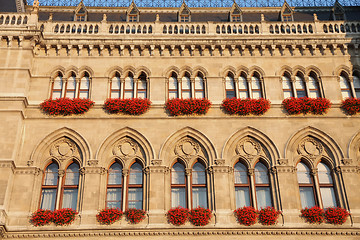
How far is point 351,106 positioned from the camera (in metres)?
22.1

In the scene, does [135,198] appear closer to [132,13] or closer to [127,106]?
[127,106]

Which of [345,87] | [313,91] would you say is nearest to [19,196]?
[313,91]

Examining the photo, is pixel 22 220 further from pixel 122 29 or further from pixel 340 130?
pixel 340 130

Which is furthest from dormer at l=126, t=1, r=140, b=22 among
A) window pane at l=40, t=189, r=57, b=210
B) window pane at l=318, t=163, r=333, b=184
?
window pane at l=318, t=163, r=333, b=184

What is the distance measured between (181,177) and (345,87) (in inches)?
343

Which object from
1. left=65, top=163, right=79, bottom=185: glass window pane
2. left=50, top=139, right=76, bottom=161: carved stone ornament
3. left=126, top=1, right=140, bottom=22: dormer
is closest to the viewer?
left=65, top=163, right=79, bottom=185: glass window pane

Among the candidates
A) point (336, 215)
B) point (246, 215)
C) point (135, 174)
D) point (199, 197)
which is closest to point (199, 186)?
point (199, 197)

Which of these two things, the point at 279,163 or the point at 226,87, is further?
the point at 226,87

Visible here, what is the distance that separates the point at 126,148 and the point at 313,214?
26.1 ft

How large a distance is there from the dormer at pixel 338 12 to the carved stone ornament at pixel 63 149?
49.6ft

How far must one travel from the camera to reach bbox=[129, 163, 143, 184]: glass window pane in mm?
20938

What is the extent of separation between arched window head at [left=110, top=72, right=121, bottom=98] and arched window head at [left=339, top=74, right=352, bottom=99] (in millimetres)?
10089

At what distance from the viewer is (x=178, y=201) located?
20.6 m

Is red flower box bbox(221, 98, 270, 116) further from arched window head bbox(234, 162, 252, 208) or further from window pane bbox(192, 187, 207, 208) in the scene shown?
window pane bbox(192, 187, 207, 208)
